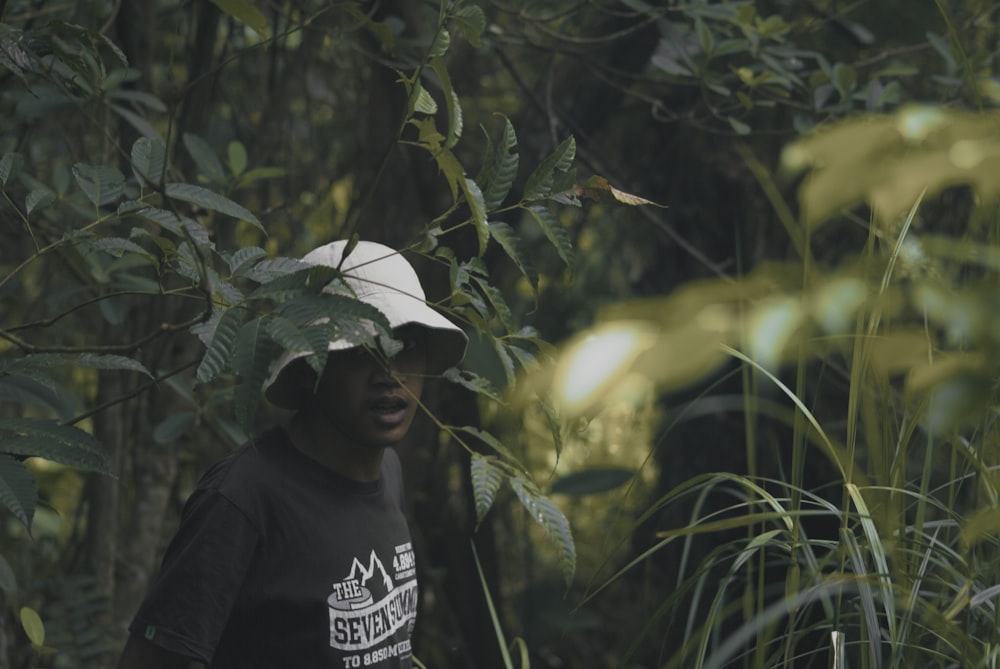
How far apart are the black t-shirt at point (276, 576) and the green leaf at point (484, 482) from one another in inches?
17.0

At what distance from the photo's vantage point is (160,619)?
141 centimetres

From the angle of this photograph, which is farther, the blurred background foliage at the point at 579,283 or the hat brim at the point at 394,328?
the hat brim at the point at 394,328

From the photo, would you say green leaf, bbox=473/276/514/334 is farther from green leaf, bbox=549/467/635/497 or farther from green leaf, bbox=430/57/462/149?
green leaf, bbox=549/467/635/497

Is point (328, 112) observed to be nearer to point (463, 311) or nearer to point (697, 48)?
point (697, 48)

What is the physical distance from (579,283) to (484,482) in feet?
10.7

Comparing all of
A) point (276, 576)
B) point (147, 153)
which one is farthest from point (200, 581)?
point (147, 153)

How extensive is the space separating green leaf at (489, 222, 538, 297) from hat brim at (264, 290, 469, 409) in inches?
13.5

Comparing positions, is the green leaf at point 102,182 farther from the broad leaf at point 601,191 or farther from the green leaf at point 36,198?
the broad leaf at point 601,191

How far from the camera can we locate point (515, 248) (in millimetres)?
1169

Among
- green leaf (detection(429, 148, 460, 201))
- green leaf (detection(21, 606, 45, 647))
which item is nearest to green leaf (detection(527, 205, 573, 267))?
green leaf (detection(429, 148, 460, 201))

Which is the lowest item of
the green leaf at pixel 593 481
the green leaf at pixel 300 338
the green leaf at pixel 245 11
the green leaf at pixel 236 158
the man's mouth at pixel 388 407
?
the green leaf at pixel 593 481

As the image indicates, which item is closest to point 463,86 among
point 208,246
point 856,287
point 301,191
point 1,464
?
point 301,191

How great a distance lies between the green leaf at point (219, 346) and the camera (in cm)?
105

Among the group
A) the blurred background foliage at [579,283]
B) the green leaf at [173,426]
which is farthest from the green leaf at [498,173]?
the green leaf at [173,426]
